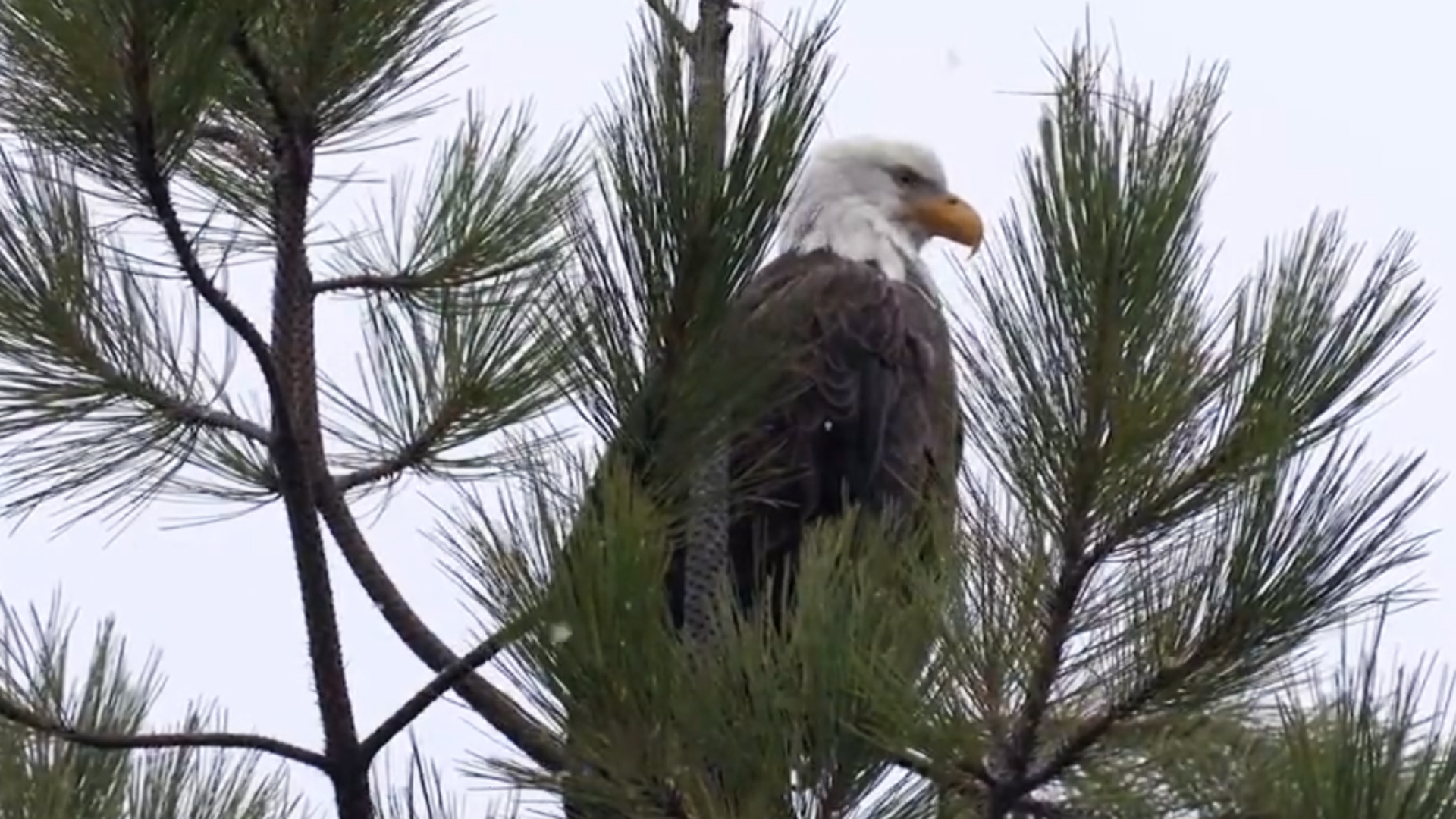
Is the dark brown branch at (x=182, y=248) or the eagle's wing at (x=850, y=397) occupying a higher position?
the eagle's wing at (x=850, y=397)

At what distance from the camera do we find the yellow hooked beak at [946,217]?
13.6 ft

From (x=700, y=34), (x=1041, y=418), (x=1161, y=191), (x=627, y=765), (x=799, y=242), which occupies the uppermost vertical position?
(x=799, y=242)

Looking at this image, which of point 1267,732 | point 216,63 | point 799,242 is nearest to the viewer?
point 1267,732

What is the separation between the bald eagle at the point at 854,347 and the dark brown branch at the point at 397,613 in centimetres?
33

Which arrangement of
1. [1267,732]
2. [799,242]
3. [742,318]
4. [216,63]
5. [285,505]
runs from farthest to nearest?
[799,242] < [285,505] < [742,318] < [216,63] < [1267,732]

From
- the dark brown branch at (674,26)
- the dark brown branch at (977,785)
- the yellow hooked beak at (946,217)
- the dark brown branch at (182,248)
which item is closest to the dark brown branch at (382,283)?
the dark brown branch at (182,248)

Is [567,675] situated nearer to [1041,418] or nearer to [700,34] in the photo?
[1041,418]

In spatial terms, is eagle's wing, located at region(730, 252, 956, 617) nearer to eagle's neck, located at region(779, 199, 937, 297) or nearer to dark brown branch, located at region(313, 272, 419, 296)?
eagle's neck, located at region(779, 199, 937, 297)

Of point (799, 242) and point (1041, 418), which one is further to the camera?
point (799, 242)

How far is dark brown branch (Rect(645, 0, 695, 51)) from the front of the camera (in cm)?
218

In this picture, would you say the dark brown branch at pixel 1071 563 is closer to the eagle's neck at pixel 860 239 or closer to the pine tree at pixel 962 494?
the pine tree at pixel 962 494

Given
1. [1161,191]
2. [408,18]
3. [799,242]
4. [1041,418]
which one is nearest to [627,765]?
[1041,418]

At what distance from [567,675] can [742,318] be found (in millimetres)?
429

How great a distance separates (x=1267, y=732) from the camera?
6.18 feet
